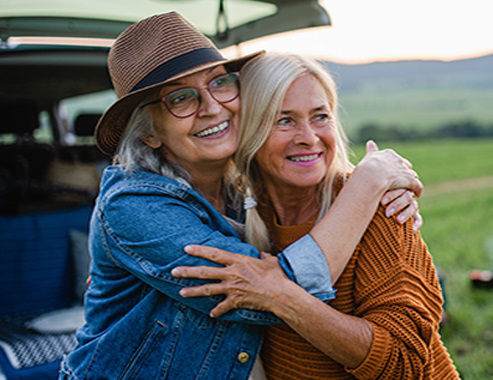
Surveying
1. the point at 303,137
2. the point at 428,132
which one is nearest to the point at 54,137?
the point at 303,137

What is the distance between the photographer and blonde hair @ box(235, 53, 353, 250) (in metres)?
2.00

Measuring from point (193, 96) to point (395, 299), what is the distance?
997 millimetres

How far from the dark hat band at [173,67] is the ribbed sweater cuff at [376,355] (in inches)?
42.1

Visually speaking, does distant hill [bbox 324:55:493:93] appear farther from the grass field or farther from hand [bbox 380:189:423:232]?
hand [bbox 380:189:423:232]

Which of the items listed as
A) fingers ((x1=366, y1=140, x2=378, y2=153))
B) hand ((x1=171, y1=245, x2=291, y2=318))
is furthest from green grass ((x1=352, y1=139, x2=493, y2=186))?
hand ((x1=171, y1=245, x2=291, y2=318))

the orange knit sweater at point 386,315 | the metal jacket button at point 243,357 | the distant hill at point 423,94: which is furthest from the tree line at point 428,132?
the metal jacket button at point 243,357

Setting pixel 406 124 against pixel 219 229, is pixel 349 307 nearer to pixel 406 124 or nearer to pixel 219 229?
pixel 219 229

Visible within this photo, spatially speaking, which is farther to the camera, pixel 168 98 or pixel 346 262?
pixel 168 98

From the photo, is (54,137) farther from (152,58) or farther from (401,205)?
(401,205)

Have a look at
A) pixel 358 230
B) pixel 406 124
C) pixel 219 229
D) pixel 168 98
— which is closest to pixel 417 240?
pixel 358 230

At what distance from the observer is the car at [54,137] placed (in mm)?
3174

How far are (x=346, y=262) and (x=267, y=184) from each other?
2.27 feet

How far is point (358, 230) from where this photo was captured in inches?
67.6

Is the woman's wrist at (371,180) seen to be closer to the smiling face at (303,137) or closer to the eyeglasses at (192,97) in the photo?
the smiling face at (303,137)
